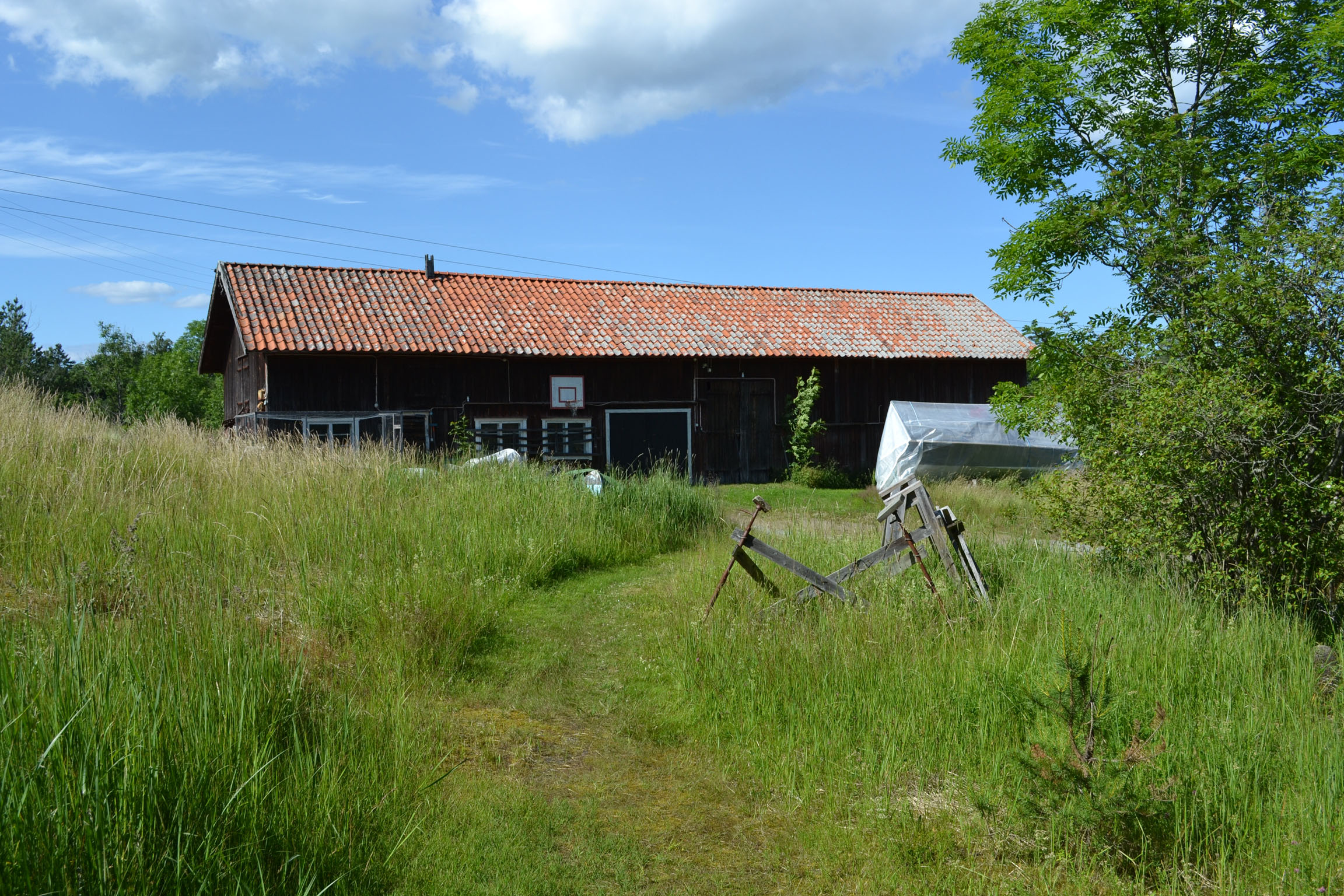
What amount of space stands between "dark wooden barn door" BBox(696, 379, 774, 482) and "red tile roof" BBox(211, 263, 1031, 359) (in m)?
1.06

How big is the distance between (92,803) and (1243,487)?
744cm

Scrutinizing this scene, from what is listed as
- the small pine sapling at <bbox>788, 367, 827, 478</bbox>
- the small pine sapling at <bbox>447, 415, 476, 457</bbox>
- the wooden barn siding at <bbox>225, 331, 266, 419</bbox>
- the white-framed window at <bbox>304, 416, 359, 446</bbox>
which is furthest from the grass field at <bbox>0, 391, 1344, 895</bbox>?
the small pine sapling at <bbox>788, 367, 827, 478</bbox>

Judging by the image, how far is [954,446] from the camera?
65.9ft

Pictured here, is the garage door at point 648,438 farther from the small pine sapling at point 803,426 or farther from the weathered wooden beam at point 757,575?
the weathered wooden beam at point 757,575

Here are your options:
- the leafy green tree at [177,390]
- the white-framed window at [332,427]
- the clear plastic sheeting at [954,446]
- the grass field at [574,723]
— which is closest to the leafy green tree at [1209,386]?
the grass field at [574,723]

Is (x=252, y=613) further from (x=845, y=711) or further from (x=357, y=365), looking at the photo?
(x=357, y=365)

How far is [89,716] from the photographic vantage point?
10.3 feet

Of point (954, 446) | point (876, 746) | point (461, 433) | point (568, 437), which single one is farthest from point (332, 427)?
point (876, 746)

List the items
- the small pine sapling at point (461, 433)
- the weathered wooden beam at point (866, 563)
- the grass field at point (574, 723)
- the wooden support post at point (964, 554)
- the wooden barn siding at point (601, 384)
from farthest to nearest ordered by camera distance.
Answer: the wooden barn siding at point (601, 384), the small pine sapling at point (461, 433), the weathered wooden beam at point (866, 563), the wooden support post at point (964, 554), the grass field at point (574, 723)

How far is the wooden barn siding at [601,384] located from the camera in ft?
64.2

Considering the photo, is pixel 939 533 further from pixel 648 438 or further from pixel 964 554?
pixel 648 438

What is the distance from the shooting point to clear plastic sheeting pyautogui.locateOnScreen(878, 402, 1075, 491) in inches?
787

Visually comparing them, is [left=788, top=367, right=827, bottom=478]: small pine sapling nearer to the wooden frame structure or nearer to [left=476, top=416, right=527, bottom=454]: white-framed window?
[left=476, top=416, right=527, bottom=454]: white-framed window

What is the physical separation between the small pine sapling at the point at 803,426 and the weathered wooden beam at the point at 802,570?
15817mm
